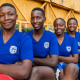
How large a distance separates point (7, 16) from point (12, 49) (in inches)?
14.1

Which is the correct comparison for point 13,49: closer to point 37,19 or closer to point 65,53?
point 37,19

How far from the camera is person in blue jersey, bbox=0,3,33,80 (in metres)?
1.09

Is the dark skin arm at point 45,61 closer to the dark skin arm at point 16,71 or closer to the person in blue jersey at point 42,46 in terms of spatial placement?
the person in blue jersey at point 42,46

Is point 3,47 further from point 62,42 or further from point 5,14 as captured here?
point 62,42

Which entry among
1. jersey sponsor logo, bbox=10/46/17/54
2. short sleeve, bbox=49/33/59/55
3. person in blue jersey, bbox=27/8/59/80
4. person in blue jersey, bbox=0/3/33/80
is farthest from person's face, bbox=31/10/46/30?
jersey sponsor logo, bbox=10/46/17/54

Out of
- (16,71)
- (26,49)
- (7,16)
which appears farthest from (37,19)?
(16,71)

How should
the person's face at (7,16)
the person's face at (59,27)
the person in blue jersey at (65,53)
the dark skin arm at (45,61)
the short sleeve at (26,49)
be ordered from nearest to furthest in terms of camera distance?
the short sleeve at (26,49)
the person's face at (7,16)
the dark skin arm at (45,61)
the person in blue jersey at (65,53)
the person's face at (59,27)

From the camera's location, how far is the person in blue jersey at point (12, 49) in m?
1.09

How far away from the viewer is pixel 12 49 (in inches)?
47.7

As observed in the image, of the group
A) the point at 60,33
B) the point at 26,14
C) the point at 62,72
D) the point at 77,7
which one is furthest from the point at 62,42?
the point at 77,7

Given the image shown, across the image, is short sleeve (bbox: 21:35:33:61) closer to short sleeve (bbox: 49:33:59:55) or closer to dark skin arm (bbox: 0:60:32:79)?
dark skin arm (bbox: 0:60:32:79)

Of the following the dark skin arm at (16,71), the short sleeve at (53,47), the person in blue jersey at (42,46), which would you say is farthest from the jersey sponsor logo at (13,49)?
the short sleeve at (53,47)

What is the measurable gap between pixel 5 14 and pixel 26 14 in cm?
331

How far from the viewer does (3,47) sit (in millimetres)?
1227
